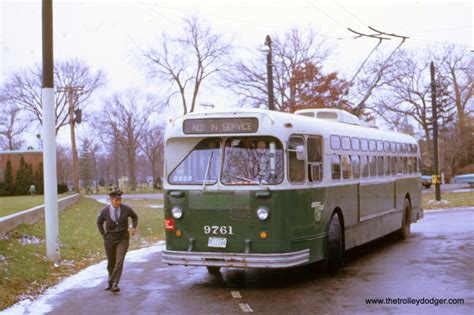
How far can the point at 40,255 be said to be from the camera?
1487 cm

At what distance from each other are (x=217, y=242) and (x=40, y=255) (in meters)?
5.24

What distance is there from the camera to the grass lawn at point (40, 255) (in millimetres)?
11471

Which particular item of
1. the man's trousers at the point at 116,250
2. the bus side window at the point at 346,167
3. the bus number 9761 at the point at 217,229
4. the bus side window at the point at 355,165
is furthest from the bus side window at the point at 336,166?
the man's trousers at the point at 116,250

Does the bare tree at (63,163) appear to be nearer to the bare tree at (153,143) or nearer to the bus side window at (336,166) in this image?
the bare tree at (153,143)

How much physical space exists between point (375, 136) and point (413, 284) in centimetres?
603

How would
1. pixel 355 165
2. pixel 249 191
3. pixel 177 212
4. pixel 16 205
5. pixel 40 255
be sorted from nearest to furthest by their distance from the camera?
pixel 249 191
pixel 177 212
pixel 355 165
pixel 40 255
pixel 16 205

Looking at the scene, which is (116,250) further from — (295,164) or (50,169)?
(50,169)

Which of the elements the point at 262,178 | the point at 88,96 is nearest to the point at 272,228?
the point at 262,178

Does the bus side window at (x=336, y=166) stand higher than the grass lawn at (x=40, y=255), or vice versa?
the bus side window at (x=336, y=166)

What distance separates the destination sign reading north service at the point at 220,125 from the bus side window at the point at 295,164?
68 cm

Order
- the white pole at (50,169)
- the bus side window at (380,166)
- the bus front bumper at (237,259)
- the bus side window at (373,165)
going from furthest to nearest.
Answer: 1. the bus side window at (380,166)
2. the bus side window at (373,165)
3. the white pole at (50,169)
4. the bus front bumper at (237,259)

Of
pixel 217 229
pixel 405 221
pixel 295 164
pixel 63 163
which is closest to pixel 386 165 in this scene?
pixel 405 221

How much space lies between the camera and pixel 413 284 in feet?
36.8

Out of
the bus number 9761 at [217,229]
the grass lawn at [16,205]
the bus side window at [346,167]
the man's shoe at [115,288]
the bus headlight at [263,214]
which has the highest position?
the bus side window at [346,167]
